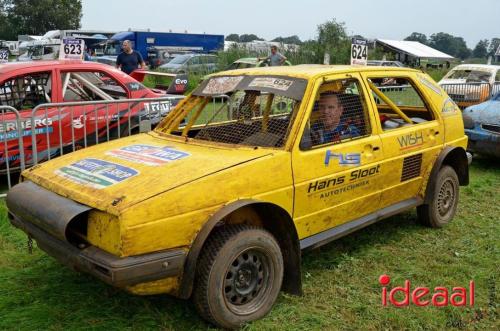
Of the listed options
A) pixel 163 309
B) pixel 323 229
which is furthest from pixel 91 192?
pixel 323 229

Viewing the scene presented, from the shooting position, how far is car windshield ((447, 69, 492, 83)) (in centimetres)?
1398

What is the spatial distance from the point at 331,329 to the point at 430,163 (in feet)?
Answer: 7.55

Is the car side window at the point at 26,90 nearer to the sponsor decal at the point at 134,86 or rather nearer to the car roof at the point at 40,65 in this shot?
the car roof at the point at 40,65

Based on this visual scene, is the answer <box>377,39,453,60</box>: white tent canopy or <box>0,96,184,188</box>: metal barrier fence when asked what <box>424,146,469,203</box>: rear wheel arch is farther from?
<box>377,39,453,60</box>: white tent canopy

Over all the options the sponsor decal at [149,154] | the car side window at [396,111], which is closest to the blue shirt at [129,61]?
the car side window at [396,111]

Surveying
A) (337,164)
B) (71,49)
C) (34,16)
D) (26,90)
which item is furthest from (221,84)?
(34,16)

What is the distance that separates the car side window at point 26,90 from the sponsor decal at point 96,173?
3.36 m

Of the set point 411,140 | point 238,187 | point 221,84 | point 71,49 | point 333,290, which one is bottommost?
point 333,290

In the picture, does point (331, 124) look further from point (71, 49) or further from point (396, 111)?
point (71, 49)

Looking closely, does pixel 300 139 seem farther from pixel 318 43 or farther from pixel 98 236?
pixel 318 43

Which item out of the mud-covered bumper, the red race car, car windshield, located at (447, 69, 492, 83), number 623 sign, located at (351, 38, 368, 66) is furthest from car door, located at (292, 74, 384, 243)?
car windshield, located at (447, 69, 492, 83)

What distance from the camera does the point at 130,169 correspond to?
342cm

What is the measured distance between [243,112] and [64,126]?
297 centimetres

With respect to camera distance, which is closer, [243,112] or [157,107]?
[243,112]
